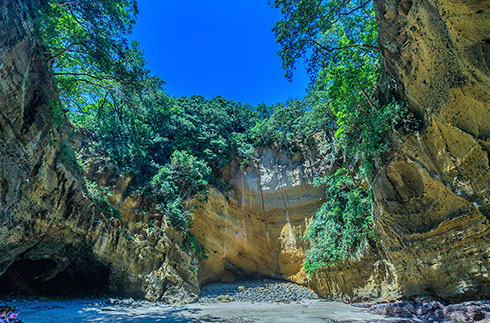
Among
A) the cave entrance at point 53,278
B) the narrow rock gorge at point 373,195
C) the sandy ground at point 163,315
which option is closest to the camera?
the narrow rock gorge at point 373,195

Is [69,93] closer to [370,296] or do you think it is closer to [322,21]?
[322,21]

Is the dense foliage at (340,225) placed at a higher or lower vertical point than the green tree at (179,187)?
lower

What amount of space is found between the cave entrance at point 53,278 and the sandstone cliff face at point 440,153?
42.0 feet

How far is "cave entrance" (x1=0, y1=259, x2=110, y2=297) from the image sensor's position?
10164 millimetres

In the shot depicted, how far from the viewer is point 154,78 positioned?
908 cm

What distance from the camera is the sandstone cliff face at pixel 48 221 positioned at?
5.98 meters

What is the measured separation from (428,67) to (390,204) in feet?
14.8

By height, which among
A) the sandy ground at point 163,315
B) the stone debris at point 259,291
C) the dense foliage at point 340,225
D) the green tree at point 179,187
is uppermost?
the green tree at point 179,187

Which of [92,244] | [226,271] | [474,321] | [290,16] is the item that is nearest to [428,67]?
[290,16]

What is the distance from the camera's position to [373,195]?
30.8ft

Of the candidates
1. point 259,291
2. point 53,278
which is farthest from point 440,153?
point 53,278

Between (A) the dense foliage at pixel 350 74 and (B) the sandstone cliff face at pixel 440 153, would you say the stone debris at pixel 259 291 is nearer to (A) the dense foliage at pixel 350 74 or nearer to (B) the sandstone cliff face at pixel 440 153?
(A) the dense foliage at pixel 350 74

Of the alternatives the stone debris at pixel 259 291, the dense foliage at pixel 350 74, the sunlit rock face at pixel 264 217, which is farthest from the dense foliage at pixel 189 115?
the stone debris at pixel 259 291

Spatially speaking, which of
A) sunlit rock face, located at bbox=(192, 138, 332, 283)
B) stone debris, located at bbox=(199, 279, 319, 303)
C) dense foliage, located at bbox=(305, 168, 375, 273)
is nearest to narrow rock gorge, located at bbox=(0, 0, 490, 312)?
dense foliage, located at bbox=(305, 168, 375, 273)
